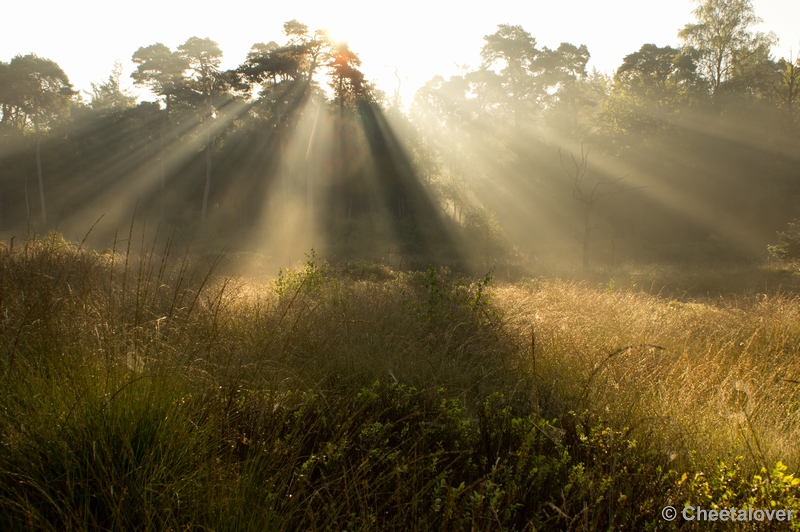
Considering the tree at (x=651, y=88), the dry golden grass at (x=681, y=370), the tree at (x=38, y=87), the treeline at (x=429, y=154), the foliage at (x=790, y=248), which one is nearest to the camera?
the dry golden grass at (x=681, y=370)

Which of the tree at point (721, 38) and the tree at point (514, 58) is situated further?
the tree at point (514, 58)

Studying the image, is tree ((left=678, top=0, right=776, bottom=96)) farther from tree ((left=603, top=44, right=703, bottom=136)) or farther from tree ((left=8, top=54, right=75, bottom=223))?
tree ((left=8, top=54, right=75, bottom=223))

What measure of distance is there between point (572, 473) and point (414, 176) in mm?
26952

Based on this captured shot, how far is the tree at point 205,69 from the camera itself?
27.2 metres

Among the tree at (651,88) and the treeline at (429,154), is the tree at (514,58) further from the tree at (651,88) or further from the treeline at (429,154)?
the tree at (651,88)

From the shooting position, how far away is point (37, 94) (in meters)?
28.1

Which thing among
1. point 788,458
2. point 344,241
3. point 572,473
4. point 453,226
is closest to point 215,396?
point 572,473

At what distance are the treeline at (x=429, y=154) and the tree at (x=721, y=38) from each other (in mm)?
105

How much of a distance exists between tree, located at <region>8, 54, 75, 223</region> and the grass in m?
31.3

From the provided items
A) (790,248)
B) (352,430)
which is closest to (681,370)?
(352,430)

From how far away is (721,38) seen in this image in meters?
26.5

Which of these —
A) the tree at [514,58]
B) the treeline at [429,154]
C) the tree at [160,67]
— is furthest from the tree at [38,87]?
the tree at [514,58]

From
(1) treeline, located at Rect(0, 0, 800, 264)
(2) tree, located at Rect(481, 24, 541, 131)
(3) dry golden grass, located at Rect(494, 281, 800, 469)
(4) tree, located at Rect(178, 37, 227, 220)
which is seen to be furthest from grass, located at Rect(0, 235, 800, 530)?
(2) tree, located at Rect(481, 24, 541, 131)

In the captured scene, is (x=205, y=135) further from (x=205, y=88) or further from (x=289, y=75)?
(x=289, y=75)
